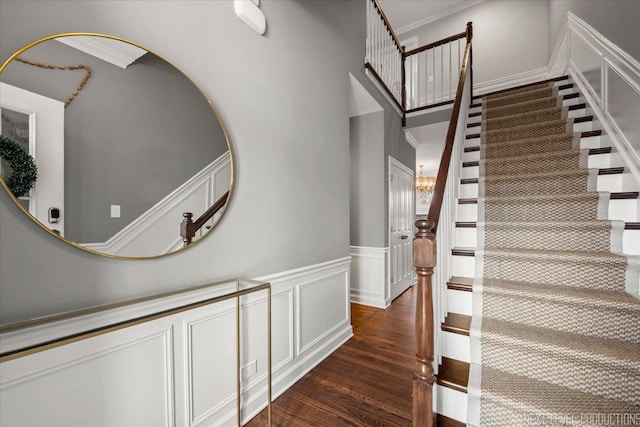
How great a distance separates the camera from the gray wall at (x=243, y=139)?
2.71ft

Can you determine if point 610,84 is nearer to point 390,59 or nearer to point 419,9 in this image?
point 390,59

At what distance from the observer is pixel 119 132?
101cm

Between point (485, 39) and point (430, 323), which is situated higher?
point (485, 39)

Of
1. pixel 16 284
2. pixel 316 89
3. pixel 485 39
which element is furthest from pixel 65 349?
pixel 485 39

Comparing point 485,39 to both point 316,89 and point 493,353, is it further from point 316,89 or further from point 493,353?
point 493,353

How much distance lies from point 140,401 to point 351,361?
154 centimetres

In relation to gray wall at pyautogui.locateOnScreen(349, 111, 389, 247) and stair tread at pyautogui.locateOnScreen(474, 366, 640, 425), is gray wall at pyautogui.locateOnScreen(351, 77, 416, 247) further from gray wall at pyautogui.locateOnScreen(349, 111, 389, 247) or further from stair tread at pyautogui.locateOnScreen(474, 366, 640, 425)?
stair tread at pyautogui.locateOnScreen(474, 366, 640, 425)

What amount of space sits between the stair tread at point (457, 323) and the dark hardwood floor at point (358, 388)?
1.99 ft

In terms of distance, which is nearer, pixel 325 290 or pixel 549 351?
pixel 549 351

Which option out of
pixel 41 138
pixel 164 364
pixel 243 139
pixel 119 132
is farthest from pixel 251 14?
pixel 164 364

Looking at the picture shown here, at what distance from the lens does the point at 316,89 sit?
2164 millimetres

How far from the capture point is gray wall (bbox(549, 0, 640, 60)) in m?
1.70

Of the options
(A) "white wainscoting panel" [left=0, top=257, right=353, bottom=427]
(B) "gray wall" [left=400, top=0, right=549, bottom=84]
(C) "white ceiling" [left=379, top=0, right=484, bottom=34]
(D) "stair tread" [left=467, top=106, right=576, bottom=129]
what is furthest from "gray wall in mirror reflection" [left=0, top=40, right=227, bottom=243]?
(B) "gray wall" [left=400, top=0, right=549, bottom=84]

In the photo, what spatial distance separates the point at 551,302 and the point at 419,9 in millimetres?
5619
